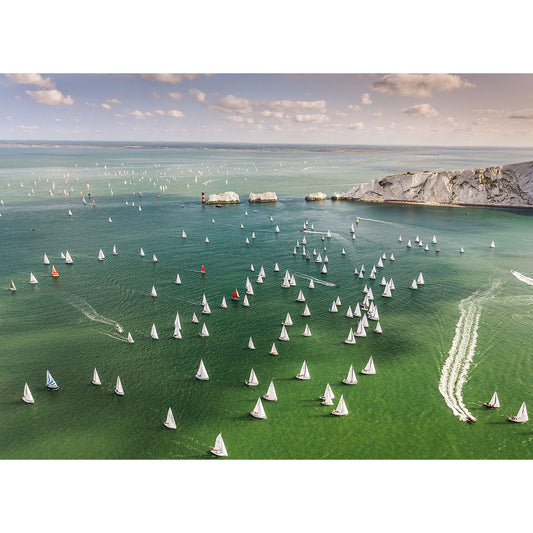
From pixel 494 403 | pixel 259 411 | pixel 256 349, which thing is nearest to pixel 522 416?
pixel 494 403

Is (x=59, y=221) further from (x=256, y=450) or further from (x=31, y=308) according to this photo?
(x=256, y=450)

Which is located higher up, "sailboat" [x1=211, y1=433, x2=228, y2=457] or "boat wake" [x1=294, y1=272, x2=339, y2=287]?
"boat wake" [x1=294, y1=272, x2=339, y2=287]

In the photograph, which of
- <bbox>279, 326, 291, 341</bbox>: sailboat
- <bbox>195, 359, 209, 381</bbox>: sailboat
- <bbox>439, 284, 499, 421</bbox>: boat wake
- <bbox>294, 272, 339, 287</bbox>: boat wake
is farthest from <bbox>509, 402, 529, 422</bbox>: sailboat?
<bbox>294, 272, 339, 287</bbox>: boat wake

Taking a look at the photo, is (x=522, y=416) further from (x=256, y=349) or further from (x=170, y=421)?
(x=170, y=421)

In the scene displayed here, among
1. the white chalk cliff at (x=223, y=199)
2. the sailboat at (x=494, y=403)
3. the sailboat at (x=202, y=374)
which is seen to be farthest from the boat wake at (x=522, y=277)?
the white chalk cliff at (x=223, y=199)

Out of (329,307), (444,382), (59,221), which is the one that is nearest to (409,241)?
(329,307)

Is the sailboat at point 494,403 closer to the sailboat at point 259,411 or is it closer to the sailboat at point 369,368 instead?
the sailboat at point 369,368

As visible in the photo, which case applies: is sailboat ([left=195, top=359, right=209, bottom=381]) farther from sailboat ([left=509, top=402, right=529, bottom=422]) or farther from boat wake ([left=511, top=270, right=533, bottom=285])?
boat wake ([left=511, top=270, right=533, bottom=285])
